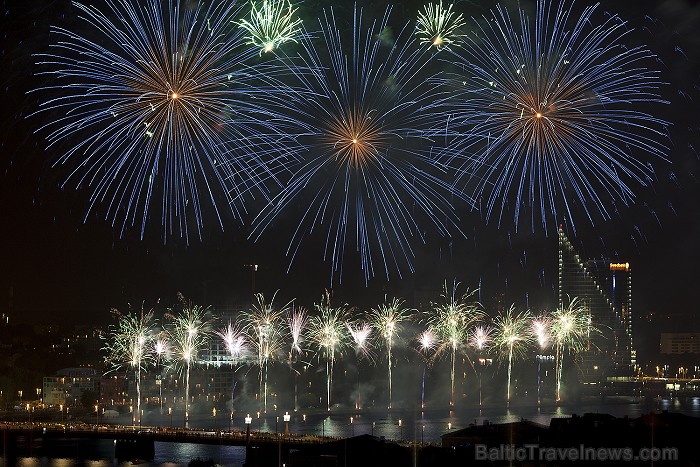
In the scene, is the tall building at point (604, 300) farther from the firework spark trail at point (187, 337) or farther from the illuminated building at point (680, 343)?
the firework spark trail at point (187, 337)

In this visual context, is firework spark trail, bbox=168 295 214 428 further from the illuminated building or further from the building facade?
the illuminated building

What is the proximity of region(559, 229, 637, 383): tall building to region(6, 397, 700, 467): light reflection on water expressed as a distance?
149 ft

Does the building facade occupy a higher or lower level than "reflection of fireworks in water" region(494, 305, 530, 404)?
lower

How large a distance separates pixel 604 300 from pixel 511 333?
91.3 m

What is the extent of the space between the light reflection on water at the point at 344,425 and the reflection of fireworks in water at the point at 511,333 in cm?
289

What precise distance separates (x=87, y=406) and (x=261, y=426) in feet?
64.3

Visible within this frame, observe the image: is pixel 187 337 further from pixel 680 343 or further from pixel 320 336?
pixel 680 343

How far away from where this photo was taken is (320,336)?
56.8 metres

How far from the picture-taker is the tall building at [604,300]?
424 feet

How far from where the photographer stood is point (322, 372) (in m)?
76.6

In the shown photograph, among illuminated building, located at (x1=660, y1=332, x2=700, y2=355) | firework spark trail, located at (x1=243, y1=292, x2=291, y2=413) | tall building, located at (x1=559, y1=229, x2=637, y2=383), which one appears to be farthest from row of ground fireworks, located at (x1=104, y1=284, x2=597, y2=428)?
illuminated building, located at (x1=660, y1=332, x2=700, y2=355)

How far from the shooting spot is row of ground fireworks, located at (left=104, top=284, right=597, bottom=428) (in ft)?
170

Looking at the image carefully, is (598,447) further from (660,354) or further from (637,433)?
(660,354)

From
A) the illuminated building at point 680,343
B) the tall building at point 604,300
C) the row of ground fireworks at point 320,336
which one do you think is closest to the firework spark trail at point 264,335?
the row of ground fireworks at point 320,336
